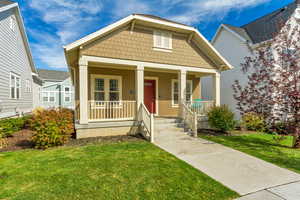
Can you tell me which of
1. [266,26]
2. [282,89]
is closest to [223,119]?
[282,89]

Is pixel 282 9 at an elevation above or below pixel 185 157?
above

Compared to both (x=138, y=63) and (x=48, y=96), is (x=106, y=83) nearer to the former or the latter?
(x=138, y=63)

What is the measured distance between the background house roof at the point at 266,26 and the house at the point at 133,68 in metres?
4.37

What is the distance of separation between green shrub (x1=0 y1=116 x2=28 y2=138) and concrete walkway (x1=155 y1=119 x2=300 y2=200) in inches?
255

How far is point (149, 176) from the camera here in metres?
3.30

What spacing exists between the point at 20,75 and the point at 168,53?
10.4 meters

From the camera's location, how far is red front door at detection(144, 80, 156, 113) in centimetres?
962

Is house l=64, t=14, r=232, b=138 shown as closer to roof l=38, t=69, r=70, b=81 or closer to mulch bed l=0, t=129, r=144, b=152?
mulch bed l=0, t=129, r=144, b=152

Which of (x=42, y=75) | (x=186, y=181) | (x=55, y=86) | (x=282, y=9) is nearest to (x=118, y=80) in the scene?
(x=186, y=181)

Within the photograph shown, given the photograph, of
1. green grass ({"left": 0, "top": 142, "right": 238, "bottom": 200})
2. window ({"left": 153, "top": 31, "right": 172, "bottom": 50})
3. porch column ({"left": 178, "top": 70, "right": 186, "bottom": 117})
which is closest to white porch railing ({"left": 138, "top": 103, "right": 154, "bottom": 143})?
green grass ({"left": 0, "top": 142, "right": 238, "bottom": 200})

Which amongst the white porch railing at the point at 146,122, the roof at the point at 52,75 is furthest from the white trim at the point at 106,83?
the roof at the point at 52,75

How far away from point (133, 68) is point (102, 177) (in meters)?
6.01

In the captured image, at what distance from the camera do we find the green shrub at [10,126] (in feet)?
20.9

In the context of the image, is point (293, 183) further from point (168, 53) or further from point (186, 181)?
point (168, 53)
